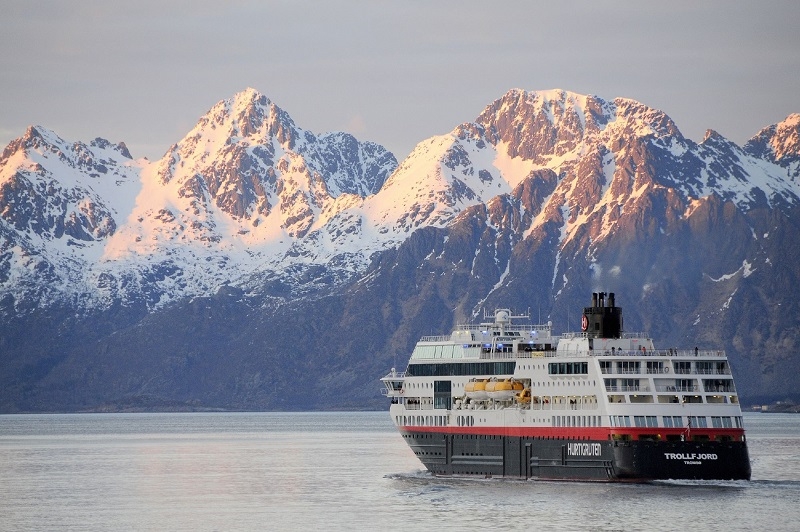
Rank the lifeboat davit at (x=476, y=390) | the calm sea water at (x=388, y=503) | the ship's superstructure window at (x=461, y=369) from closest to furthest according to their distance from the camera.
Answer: the calm sea water at (x=388, y=503) → the lifeboat davit at (x=476, y=390) → the ship's superstructure window at (x=461, y=369)

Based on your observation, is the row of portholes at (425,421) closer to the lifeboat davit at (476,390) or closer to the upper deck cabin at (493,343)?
the lifeboat davit at (476,390)

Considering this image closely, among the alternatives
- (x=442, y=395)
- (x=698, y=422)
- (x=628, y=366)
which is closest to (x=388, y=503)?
(x=442, y=395)

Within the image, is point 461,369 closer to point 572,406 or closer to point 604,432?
point 572,406

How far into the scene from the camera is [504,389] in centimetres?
13412

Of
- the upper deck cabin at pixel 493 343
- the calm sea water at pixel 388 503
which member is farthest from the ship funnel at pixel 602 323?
the calm sea water at pixel 388 503

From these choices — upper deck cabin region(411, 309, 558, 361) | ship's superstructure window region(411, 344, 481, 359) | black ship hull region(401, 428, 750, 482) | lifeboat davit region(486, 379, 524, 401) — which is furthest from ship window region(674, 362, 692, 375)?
ship's superstructure window region(411, 344, 481, 359)

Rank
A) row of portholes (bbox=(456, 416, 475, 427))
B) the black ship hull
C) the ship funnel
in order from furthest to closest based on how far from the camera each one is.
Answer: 1. row of portholes (bbox=(456, 416, 475, 427))
2. the ship funnel
3. the black ship hull

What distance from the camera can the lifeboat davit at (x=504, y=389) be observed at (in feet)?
439

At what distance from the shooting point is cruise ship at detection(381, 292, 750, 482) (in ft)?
404

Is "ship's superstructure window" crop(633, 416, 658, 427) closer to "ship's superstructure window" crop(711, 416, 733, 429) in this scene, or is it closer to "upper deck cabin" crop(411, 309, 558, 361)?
"ship's superstructure window" crop(711, 416, 733, 429)

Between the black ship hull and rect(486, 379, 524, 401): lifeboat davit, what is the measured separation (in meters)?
3.10

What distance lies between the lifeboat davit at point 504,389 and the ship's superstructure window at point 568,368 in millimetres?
3793

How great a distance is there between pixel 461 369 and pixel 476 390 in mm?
3827

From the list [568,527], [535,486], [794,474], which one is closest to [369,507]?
[535,486]
